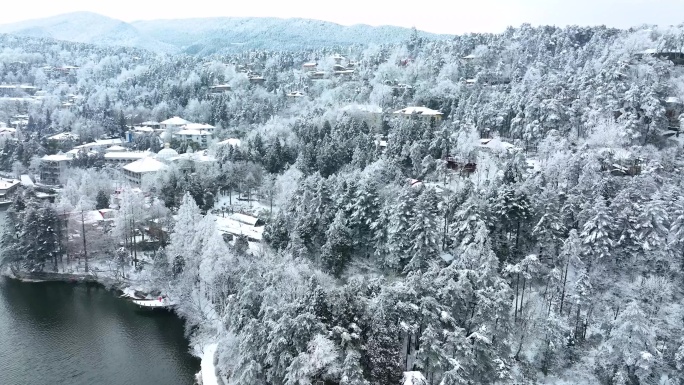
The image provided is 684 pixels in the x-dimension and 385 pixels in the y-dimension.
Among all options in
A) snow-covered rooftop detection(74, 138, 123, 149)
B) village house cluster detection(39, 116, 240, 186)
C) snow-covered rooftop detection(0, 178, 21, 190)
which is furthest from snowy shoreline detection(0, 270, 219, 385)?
snow-covered rooftop detection(74, 138, 123, 149)

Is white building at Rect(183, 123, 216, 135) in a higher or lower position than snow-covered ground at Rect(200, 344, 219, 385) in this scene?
higher

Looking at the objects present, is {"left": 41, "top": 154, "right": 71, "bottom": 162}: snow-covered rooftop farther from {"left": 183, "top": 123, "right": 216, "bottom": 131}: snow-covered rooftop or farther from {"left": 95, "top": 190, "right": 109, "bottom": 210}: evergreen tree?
{"left": 95, "top": 190, "right": 109, "bottom": 210}: evergreen tree

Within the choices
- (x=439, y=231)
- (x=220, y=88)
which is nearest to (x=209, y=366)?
(x=439, y=231)

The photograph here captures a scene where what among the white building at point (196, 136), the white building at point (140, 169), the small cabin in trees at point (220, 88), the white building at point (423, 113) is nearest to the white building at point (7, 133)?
the white building at point (196, 136)

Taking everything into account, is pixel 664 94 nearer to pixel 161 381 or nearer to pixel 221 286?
pixel 221 286

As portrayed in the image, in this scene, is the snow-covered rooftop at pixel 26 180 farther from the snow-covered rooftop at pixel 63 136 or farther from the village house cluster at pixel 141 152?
the snow-covered rooftop at pixel 63 136

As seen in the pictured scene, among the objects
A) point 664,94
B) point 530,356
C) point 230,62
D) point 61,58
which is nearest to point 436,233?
point 530,356
